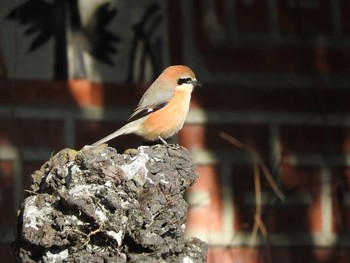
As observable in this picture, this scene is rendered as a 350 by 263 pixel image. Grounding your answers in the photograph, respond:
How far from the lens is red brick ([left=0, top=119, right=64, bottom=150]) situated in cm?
667

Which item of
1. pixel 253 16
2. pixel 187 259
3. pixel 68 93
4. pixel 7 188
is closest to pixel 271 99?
pixel 253 16

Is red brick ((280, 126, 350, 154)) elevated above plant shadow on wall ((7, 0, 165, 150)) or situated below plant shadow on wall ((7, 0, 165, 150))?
below

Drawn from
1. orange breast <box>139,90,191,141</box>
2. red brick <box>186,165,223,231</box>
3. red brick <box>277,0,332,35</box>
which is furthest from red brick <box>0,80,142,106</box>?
orange breast <box>139,90,191,141</box>

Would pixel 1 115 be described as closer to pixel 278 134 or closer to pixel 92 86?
pixel 92 86

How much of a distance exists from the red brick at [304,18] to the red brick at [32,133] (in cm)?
171

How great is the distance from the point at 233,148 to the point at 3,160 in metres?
1.47

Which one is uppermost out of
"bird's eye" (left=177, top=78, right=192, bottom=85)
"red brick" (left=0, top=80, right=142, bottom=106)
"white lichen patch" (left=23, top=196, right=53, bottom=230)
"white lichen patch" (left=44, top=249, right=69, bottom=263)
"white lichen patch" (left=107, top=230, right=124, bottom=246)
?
"red brick" (left=0, top=80, right=142, bottom=106)

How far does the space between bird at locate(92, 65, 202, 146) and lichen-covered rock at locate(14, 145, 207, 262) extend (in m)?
2.57

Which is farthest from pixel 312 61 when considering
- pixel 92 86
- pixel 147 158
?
pixel 147 158

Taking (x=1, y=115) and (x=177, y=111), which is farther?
(x=1, y=115)

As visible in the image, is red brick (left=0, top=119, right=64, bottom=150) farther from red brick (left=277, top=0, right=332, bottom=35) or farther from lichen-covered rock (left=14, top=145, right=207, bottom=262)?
lichen-covered rock (left=14, top=145, right=207, bottom=262)

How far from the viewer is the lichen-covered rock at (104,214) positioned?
2.68 metres

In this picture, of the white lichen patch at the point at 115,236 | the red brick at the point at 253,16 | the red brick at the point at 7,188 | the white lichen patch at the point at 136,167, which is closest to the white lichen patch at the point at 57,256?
the white lichen patch at the point at 115,236

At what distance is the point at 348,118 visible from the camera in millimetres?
7598
